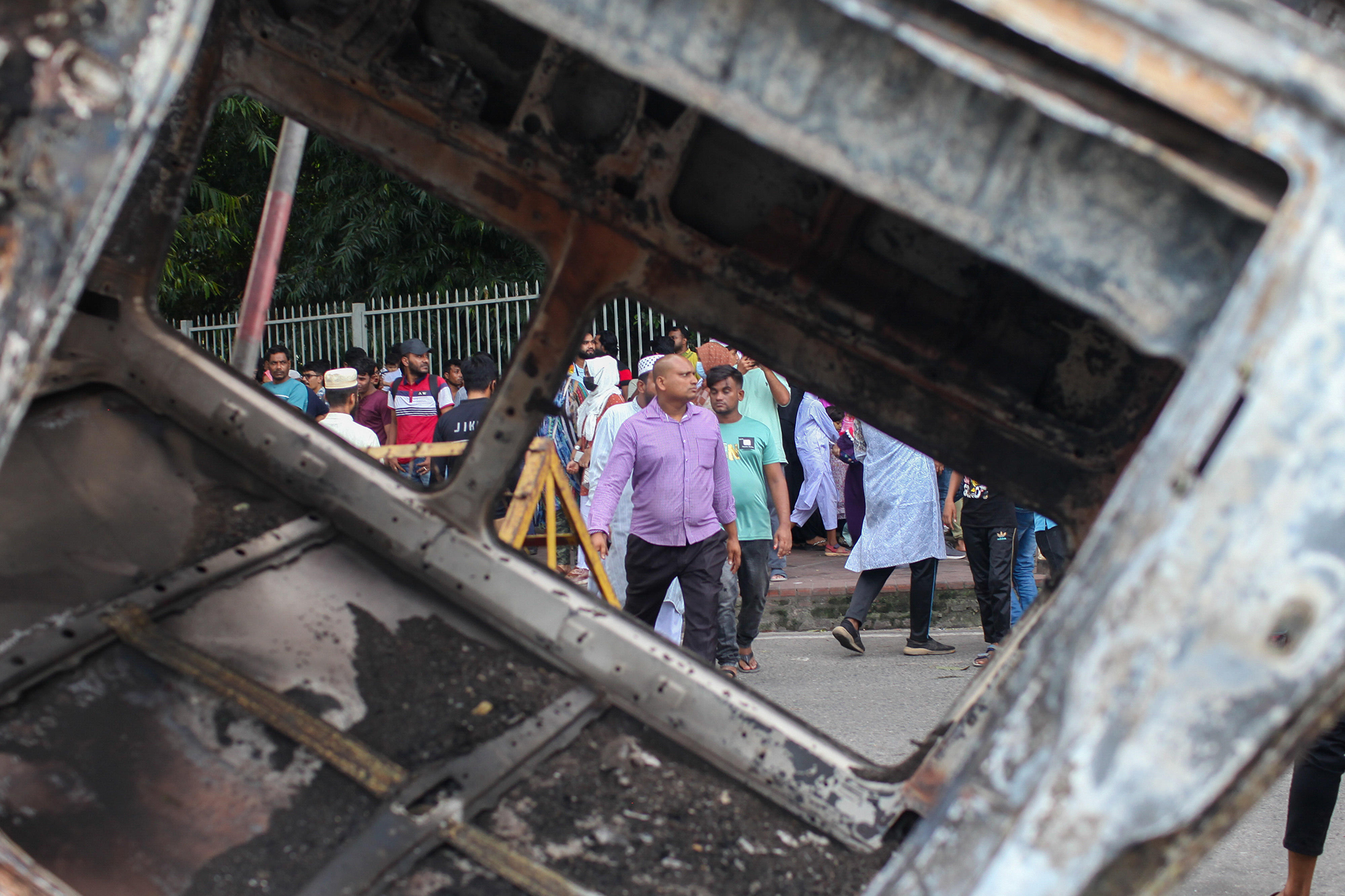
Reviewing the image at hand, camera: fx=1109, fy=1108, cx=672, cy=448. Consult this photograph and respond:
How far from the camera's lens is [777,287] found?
2.64 metres

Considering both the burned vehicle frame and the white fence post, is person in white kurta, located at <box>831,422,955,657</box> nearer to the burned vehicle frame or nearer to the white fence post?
the burned vehicle frame

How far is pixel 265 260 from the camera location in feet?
12.7

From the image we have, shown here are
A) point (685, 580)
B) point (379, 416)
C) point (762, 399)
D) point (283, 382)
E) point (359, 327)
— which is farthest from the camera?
point (359, 327)

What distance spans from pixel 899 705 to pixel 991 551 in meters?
1.26

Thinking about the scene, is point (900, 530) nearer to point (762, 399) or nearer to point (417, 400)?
point (762, 399)

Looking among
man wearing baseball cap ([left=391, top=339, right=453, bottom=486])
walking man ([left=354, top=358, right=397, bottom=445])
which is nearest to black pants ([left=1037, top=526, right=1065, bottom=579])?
man wearing baseball cap ([left=391, top=339, right=453, bottom=486])

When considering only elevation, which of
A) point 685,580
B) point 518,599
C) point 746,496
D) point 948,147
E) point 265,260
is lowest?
point 685,580

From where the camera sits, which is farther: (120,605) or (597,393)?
(597,393)

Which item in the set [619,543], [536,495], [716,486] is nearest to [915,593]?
[716,486]

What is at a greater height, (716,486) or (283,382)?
(716,486)

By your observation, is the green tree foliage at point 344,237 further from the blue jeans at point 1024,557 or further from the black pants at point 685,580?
the black pants at point 685,580

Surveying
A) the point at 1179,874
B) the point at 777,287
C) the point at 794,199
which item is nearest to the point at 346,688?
the point at 777,287

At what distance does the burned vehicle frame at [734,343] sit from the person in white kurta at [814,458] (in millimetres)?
5341

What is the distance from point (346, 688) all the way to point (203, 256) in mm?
15384
